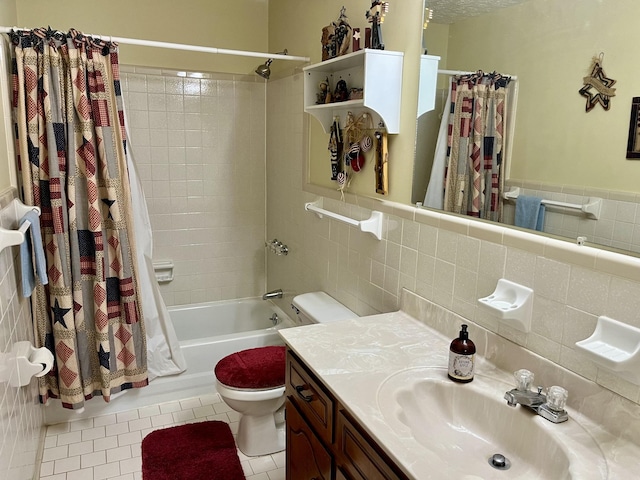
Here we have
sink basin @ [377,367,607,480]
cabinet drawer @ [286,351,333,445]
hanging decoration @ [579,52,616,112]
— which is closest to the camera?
sink basin @ [377,367,607,480]

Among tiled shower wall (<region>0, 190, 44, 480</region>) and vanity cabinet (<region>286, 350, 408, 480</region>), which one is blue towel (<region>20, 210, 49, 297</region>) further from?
vanity cabinet (<region>286, 350, 408, 480</region>)

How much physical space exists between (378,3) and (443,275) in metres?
1.06

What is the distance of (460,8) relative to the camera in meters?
1.63

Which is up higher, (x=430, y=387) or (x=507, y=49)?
(x=507, y=49)

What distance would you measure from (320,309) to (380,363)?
91 centimetres

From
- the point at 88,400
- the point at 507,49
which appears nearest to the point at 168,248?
the point at 88,400

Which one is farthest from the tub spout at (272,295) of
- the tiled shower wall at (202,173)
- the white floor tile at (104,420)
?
the white floor tile at (104,420)

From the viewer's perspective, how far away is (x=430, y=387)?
143 cm

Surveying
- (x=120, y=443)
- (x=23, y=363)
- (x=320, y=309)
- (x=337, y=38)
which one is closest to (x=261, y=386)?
(x=320, y=309)

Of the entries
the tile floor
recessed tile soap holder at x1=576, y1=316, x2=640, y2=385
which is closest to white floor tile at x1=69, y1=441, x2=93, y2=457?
the tile floor

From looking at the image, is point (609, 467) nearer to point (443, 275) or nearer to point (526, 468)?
point (526, 468)

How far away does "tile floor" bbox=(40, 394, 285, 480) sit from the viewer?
2.21 m

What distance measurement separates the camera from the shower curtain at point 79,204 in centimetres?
218

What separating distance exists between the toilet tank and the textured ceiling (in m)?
1.32
